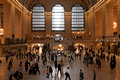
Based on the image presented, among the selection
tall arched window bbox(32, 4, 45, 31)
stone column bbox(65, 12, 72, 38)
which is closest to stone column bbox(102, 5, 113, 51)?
stone column bbox(65, 12, 72, 38)

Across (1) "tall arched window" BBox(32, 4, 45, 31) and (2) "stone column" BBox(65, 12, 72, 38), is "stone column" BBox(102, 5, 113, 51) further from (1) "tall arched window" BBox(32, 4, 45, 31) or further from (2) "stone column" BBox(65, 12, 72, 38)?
(1) "tall arched window" BBox(32, 4, 45, 31)

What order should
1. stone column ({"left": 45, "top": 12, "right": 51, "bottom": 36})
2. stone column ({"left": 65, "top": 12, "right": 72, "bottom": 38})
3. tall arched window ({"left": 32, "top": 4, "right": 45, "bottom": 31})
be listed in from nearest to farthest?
1. stone column ({"left": 45, "top": 12, "right": 51, "bottom": 36})
2. stone column ({"left": 65, "top": 12, "right": 72, "bottom": 38})
3. tall arched window ({"left": 32, "top": 4, "right": 45, "bottom": 31})

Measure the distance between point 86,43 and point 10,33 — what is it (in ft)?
74.8

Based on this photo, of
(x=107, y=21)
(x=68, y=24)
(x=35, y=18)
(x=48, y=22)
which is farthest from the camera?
(x=35, y=18)

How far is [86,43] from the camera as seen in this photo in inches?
1715

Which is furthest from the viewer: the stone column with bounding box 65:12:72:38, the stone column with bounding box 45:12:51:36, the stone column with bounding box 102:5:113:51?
the stone column with bounding box 65:12:72:38

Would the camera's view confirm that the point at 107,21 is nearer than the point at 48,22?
Yes

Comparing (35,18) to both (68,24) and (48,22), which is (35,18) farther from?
(68,24)

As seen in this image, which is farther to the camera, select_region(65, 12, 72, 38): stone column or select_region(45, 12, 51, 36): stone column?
select_region(65, 12, 72, 38): stone column

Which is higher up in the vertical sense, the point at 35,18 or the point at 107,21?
the point at 35,18

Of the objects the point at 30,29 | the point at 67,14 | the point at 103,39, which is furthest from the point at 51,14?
the point at 103,39

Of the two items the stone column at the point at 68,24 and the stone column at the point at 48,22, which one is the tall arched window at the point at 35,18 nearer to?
the stone column at the point at 48,22

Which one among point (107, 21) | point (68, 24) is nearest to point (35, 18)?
point (68, 24)

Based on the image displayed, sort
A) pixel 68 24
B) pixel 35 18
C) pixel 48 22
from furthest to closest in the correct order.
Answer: pixel 35 18
pixel 68 24
pixel 48 22
